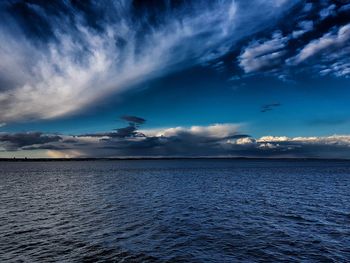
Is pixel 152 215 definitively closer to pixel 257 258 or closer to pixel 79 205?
pixel 79 205

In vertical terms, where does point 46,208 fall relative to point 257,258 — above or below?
above

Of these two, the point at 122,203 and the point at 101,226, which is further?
the point at 122,203

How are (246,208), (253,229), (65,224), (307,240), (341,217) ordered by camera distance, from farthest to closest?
1. (246,208)
2. (341,217)
3. (65,224)
4. (253,229)
5. (307,240)

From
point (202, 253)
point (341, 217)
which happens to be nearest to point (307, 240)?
point (202, 253)

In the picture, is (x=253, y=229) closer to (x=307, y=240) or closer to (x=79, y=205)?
(x=307, y=240)

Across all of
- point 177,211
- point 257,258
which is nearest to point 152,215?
point 177,211

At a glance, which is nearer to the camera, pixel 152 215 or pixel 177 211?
pixel 152 215

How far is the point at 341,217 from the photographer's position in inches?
1420

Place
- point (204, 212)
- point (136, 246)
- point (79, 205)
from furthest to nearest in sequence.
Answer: point (79, 205) → point (204, 212) → point (136, 246)

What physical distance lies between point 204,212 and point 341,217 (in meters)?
16.6

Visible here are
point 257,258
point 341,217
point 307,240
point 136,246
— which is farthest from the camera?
point 341,217

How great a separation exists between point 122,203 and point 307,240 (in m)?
28.8

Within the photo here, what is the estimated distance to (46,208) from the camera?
42438 millimetres

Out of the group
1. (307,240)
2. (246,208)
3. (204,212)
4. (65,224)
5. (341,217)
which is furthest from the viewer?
(246,208)
